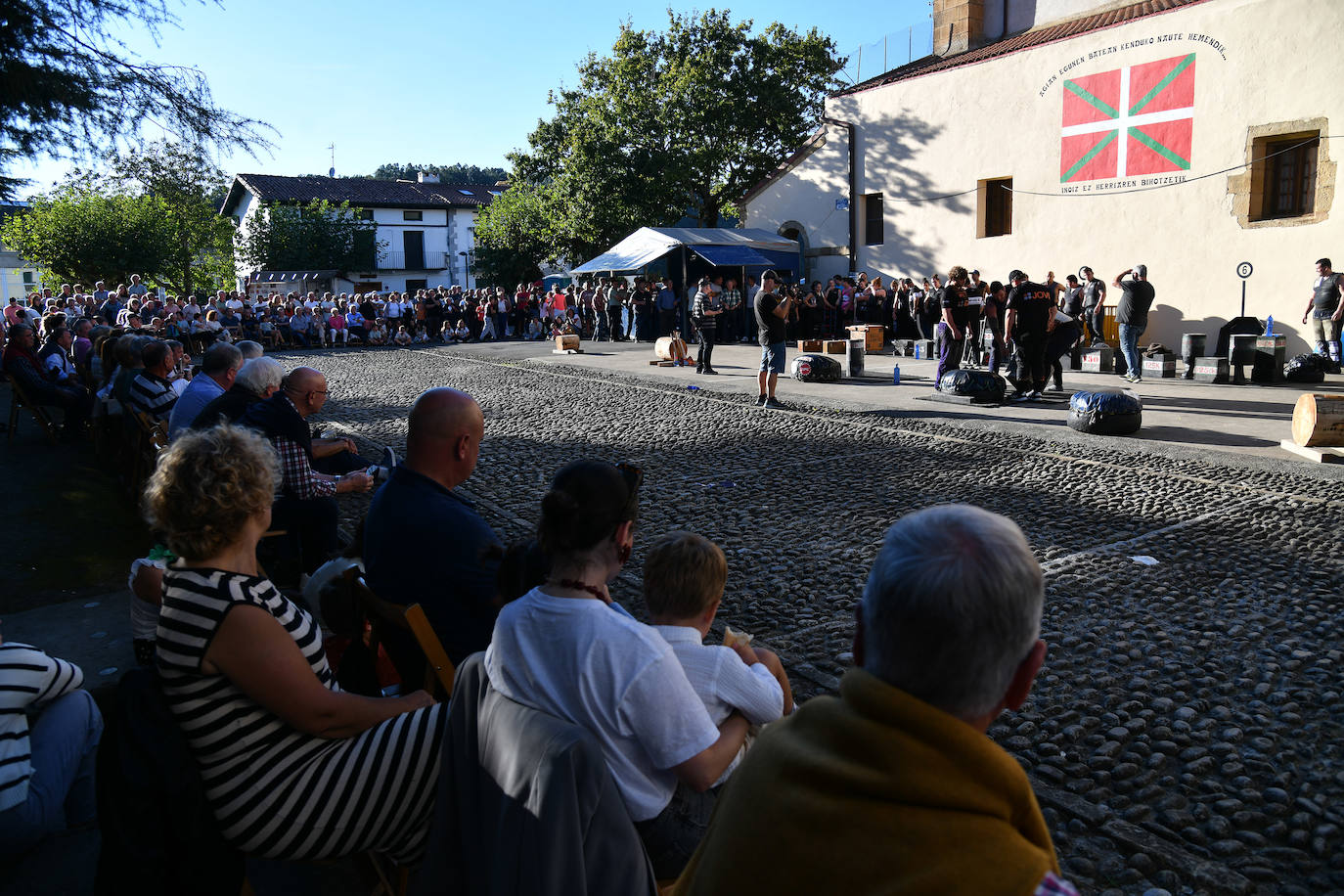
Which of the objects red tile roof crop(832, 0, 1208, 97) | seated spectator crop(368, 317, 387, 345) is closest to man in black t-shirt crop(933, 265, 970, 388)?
red tile roof crop(832, 0, 1208, 97)

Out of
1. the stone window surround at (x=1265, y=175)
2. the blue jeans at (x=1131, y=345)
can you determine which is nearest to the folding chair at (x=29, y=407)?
the blue jeans at (x=1131, y=345)

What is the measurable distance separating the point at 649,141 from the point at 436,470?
31.2 metres

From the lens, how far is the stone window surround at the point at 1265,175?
1548 cm

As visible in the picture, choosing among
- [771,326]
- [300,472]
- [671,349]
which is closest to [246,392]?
[300,472]

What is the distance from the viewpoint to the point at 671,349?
18359mm

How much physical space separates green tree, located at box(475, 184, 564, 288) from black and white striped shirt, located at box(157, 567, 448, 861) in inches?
1494

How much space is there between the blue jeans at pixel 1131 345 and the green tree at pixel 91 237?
36.7 metres

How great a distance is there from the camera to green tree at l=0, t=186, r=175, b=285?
122 feet

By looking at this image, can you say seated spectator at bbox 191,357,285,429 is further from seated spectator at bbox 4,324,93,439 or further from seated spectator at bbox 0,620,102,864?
seated spectator at bbox 4,324,93,439

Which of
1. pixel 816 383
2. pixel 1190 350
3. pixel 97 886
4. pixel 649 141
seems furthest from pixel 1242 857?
pixel 649 141

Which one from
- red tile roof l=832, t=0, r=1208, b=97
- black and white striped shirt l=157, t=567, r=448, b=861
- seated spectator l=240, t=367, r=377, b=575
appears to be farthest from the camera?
red tile roof l=832, t=0, r=1208, b=97

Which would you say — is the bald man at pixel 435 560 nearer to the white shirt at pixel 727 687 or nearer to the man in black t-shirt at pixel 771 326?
the white shirt at pixel 727 687

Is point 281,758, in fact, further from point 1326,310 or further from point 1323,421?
point 1326,310

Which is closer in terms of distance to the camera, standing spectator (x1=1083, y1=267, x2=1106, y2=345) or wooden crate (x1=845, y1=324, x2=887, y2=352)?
standing spectator (x1=1083, y1=267, x2=1106, y2=345)
